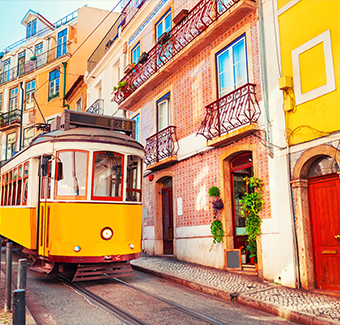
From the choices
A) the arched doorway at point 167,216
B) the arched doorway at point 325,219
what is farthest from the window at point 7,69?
the arched doorway at point 325,219

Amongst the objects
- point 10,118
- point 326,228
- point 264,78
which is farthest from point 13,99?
point 326,228

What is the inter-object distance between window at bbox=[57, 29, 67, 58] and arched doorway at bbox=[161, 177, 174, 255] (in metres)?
17.9

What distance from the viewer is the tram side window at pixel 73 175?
24.6ft

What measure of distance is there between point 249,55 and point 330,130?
3273mm

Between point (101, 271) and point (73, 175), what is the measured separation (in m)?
1.99

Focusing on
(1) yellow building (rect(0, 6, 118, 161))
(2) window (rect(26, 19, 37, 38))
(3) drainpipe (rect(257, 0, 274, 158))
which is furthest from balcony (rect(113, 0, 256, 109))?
(2) window (rect(26, 19, 37, 38))

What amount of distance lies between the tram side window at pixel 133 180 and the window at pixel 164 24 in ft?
23.4

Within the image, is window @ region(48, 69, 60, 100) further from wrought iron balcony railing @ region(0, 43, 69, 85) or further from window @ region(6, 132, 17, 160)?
window @ region(6, 132, 17, 160)

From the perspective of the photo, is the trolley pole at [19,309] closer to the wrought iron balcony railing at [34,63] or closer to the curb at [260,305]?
the curb at [260,305]

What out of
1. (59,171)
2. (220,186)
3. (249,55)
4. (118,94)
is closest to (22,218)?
(59,171)

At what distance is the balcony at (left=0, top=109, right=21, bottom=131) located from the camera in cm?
2998

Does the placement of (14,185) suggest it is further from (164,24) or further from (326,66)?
(326,66)

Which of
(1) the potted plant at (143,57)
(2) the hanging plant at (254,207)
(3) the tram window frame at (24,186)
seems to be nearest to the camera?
(2) the hanging plant at (254,207)

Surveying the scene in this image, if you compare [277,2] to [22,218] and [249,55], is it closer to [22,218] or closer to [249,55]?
[249,55]
